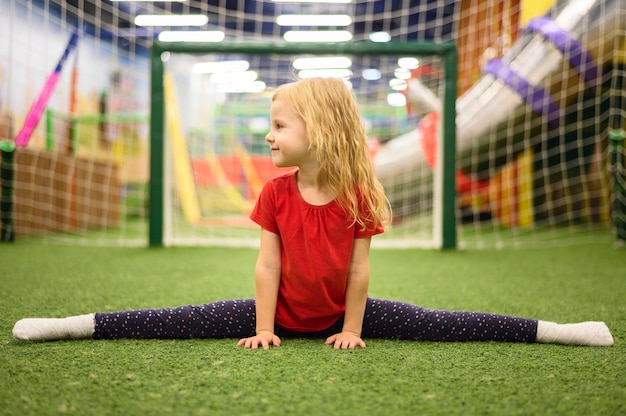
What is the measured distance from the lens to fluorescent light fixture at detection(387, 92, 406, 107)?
188 inches

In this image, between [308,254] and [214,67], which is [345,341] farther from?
[214,67]

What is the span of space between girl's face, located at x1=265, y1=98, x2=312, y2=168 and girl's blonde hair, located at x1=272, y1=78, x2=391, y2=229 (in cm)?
1

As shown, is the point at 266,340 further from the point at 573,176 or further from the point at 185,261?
the point at 573,176

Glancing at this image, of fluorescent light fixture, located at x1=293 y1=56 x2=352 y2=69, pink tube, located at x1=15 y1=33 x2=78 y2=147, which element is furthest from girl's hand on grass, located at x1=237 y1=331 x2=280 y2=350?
fluorescent light fixture, located at x1=293 y1=56 x2=352 y2=69

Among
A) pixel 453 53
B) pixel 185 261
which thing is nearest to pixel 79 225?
pixel 185 261

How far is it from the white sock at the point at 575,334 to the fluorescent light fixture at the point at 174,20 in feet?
24.3

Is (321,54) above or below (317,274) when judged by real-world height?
above

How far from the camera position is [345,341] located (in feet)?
3.63

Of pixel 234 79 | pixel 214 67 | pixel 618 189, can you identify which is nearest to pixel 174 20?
pixel 214 67

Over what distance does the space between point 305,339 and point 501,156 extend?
9.14ft

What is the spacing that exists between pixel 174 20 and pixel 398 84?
4727mm

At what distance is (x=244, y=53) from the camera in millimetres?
2867

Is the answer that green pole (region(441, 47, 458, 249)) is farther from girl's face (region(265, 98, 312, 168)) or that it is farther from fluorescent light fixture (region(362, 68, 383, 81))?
girl's face (region(265, 98, 312, 168))

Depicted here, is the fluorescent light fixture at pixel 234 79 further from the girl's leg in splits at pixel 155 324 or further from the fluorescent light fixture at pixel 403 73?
the girl's leg in splits at pixel 155 324
